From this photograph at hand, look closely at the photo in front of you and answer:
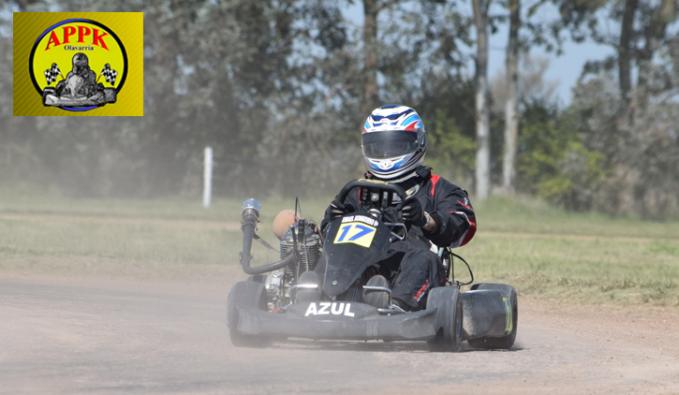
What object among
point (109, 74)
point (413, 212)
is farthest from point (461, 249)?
point (413, 212)

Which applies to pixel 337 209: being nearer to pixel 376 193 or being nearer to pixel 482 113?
pixel 376 193

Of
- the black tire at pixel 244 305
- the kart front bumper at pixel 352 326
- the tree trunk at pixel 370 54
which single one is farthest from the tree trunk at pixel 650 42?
the kart front bumper at pixel 352 326

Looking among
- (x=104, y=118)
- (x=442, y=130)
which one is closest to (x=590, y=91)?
(x=442, y=130)

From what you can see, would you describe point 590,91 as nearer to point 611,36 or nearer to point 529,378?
point 611,36

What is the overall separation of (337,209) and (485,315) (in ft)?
4.16

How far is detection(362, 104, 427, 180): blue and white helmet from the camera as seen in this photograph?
921 cm

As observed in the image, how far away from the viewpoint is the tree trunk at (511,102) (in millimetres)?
36094

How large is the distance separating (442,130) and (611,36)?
5.73 m

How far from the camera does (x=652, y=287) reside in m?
14.1

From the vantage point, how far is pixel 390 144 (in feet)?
30.3

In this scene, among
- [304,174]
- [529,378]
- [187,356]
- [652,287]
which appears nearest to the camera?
[529,378]

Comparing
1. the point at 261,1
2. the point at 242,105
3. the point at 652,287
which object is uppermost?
the point at 261,1

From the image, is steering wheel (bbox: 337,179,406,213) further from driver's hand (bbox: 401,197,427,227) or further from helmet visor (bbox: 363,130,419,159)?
helmet visor (bbox: 363,130,419,159)

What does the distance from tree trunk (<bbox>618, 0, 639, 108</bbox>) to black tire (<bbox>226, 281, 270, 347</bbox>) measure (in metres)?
28.3
